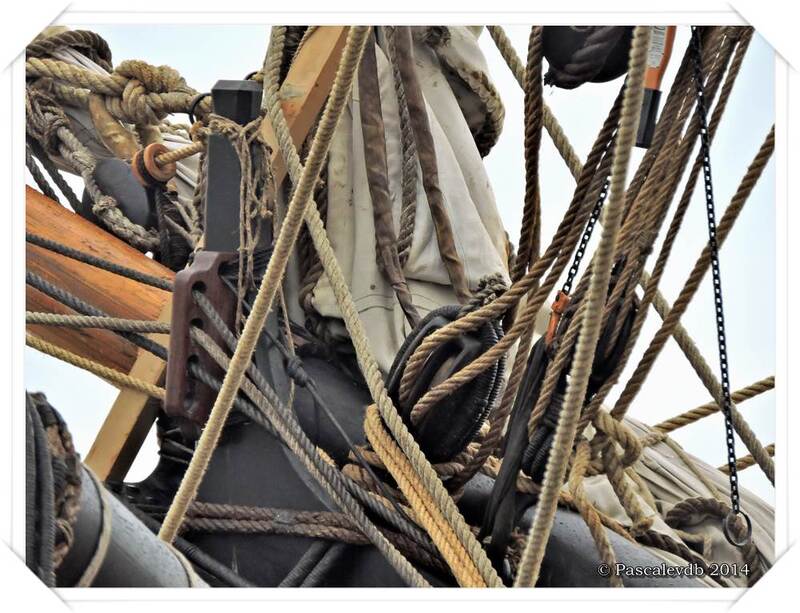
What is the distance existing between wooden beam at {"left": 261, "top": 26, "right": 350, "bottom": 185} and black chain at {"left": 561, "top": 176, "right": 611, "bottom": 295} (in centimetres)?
95

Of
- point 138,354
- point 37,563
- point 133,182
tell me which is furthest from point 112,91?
point 37,563

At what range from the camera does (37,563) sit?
6.95ft

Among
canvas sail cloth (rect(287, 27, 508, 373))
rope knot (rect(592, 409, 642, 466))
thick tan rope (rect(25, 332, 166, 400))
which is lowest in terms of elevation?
thick tan rope (rect(25, 332, 166, 400))

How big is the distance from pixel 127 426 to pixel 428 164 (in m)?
0.91

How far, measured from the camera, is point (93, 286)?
385 centimetres

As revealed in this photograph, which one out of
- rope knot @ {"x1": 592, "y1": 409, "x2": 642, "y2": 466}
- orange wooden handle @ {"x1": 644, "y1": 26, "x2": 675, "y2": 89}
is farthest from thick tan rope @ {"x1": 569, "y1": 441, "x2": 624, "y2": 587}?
orange wooden handle @ {"x1": 644, "y1": 26, "x2": 675, "y2": 89}

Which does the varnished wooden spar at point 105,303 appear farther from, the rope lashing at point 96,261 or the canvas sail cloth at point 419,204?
the canvas sail cloth at point 419,204

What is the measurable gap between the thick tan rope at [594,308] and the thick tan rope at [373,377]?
311 mm

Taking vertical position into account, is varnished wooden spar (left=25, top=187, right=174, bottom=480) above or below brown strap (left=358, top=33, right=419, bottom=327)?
below

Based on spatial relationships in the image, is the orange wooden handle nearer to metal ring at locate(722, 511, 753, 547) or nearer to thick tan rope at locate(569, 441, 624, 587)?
thick tan rope at locate(569, 441, 624, 587)

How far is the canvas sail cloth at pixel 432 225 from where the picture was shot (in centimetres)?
338

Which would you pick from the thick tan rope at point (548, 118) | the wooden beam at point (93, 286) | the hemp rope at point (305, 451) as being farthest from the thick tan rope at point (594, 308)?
the wooden beam at point (93, 286)

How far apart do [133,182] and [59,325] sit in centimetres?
67

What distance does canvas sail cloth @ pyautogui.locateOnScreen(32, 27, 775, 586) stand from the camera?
3379 mm
